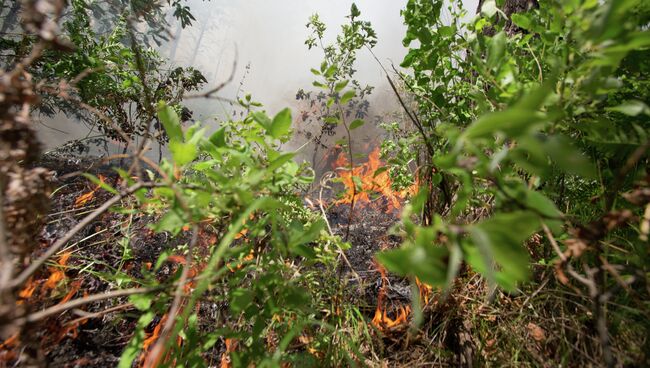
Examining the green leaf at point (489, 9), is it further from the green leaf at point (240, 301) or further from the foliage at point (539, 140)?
the green leaf at point (240, 301)

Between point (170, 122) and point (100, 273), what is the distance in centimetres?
62

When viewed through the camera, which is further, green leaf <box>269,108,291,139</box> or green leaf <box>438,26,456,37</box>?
green leaf <box>438,26,456,37</box>

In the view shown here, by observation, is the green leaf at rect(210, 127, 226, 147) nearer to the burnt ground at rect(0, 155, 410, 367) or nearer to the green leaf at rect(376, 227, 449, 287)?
the burnt ground at rect(0, 155, 410, 367)

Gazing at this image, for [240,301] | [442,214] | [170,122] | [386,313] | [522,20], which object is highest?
[170,122]

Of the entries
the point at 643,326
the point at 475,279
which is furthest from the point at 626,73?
the point at 475,279

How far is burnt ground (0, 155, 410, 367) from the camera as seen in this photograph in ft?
4.09

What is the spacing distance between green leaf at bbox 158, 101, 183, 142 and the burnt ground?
0.21m

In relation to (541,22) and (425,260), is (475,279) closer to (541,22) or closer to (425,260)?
(541,22)

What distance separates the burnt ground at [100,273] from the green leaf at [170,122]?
21 cm

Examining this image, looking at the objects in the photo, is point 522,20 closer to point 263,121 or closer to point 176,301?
point 263,121

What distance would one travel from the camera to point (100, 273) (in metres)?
0.91

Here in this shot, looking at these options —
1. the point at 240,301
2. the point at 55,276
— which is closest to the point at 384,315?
the point at 240,301

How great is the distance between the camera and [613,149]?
0.75 m

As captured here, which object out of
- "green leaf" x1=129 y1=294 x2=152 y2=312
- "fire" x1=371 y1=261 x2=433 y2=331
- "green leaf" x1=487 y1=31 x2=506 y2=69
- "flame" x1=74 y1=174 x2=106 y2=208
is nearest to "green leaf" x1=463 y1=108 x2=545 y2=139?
"green leaf" x1=487 y1=31 x2=506 y2=69
